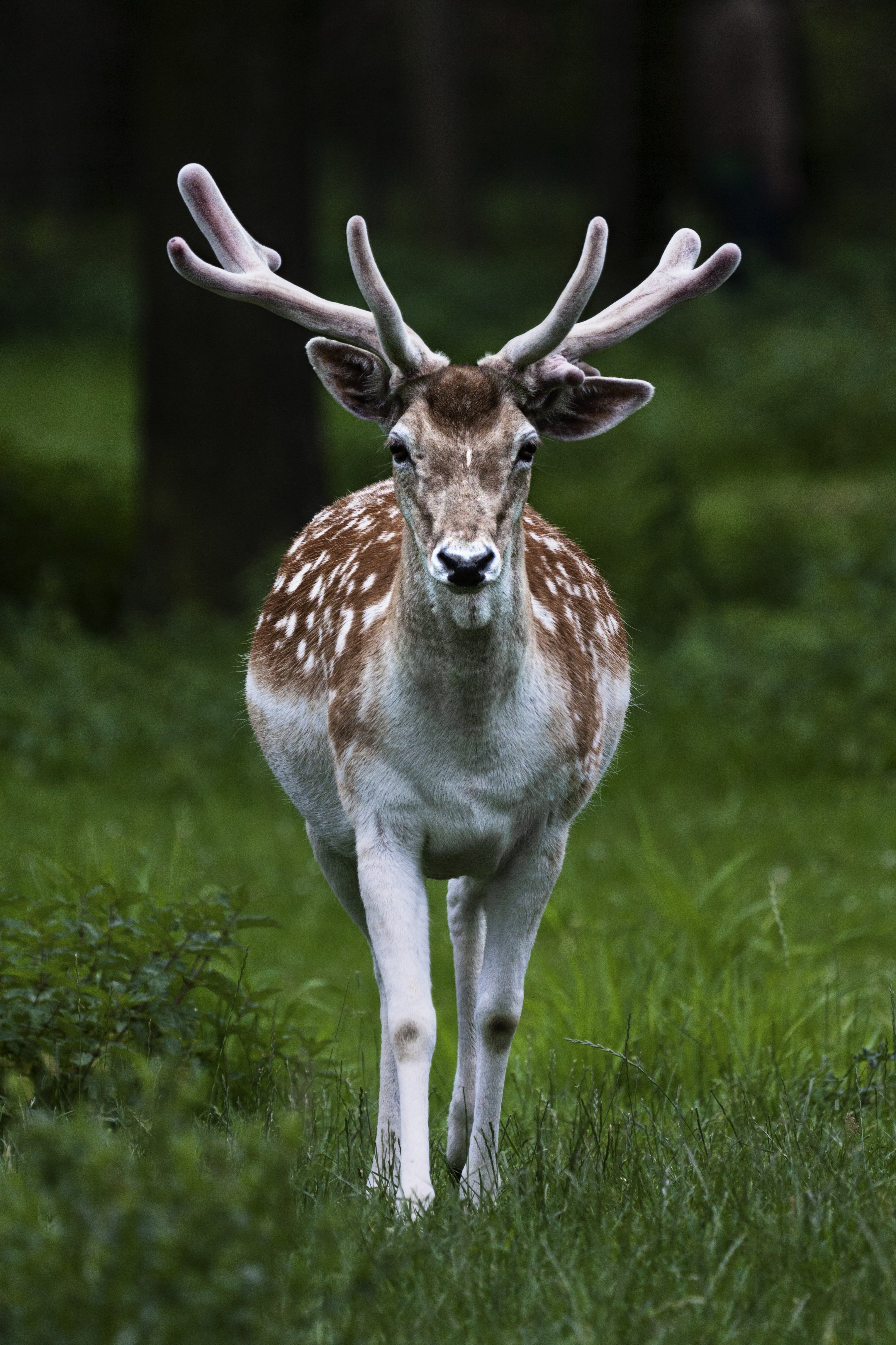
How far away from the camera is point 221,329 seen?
11.0 meters

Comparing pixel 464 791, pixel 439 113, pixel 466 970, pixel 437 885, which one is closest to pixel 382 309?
pixel 464 791

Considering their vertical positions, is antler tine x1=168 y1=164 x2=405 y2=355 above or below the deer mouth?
above

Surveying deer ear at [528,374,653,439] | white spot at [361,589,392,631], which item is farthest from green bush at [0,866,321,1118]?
deer ear at [528,374,653,439]

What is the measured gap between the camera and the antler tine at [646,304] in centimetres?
408

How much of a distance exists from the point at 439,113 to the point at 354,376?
1132 inches

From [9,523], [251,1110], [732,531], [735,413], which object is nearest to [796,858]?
[251,1110]

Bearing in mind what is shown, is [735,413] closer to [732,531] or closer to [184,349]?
[732,531]

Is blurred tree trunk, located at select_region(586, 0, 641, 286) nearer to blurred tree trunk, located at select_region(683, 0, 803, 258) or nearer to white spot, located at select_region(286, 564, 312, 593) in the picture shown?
blurred tree trunk, located at select_region(683, 0, 803, 258)

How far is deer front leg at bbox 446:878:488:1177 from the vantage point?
4465 millimetres

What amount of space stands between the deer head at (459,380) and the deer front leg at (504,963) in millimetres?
648

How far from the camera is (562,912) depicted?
22.7 ft

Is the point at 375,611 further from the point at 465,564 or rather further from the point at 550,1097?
the point at 550,1097

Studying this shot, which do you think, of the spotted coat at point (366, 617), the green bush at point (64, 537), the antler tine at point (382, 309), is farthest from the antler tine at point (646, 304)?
the green bush at point (64, 537)

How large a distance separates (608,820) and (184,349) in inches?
173
